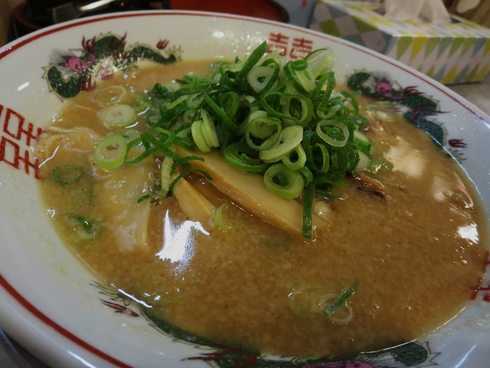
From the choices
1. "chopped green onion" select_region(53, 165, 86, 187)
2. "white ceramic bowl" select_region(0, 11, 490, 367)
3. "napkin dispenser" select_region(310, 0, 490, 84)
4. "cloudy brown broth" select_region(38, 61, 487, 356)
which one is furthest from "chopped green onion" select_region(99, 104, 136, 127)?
"napkin dispenser" select_region(310, 0, 490, 84)

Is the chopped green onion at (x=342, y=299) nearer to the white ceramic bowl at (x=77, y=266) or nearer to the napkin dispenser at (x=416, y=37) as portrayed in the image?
the white ceramic bowl at (x=77, y=266)

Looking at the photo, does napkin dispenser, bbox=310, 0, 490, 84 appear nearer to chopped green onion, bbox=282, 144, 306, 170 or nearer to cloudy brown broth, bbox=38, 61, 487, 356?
cloudy brown broth, bbox=38, 61, 487, 356

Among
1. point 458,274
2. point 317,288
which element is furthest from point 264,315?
point 458,274

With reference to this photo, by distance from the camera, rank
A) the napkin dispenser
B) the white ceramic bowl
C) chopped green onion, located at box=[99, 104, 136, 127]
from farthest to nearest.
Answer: the napkin dispenser → chopped green onion, located at box=[99, 104, 136, 127] → the white ceramic bowl

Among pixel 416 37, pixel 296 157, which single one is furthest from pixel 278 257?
pixel 416 37

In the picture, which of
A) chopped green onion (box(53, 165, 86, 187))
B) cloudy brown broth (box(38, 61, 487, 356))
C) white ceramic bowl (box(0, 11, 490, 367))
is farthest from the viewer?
chopped green onion (box(53, 165, 86, 187))

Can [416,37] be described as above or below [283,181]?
above

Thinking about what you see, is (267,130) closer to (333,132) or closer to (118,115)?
(333,132)
